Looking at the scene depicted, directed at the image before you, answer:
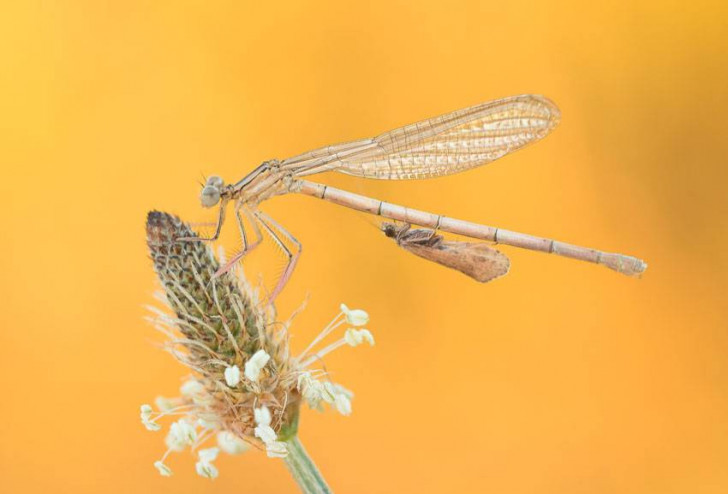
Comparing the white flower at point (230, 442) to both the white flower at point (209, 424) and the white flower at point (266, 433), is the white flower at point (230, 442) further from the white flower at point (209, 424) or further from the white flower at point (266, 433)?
the white flower at point (266, 433)

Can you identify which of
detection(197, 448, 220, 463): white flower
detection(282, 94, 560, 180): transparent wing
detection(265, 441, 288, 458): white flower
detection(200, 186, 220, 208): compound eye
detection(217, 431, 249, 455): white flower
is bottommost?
detection(197, 448, 220, 463): white flower

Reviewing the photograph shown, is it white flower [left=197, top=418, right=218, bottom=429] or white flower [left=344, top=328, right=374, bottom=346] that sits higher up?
white flower [left=344, top=328, right=374, bottom=346]

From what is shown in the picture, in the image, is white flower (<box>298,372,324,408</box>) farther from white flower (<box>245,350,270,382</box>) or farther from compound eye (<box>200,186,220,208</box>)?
compound eye (<box>200,186,220,208</box>)

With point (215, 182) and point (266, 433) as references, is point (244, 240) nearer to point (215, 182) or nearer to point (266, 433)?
point (215, 182)

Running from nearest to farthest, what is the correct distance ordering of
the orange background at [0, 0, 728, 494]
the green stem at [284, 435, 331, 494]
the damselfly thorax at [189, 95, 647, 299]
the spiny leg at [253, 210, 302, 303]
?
the green stem at [284, 435, 331, 494]
the spiny leg at [253, 210, 302, 303]
the damselfly thorax at [189, 95, 647, 299]
the orange background at [0, 0, 728, 494]

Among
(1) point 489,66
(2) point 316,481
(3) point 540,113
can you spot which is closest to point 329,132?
(1) point 489,66

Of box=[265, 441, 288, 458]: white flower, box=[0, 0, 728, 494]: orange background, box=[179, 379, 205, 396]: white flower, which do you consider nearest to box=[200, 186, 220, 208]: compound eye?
box=[0, 0, 728, 494]: orange background
